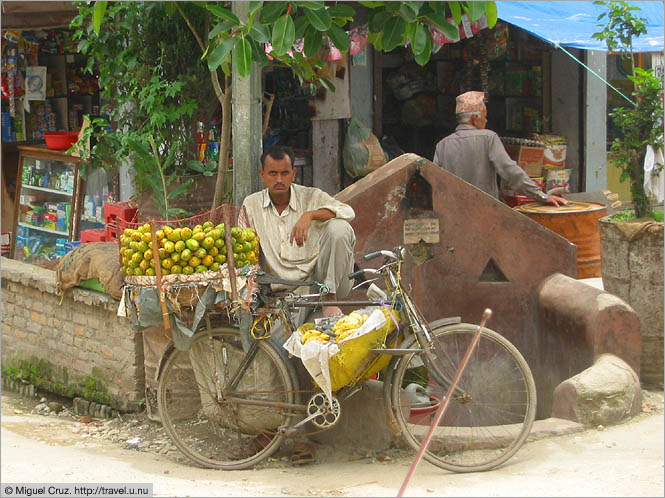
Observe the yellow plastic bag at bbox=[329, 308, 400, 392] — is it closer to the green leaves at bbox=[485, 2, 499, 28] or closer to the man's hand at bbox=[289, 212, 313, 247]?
the man's hand at bbox=[289, 212, 313, 247]

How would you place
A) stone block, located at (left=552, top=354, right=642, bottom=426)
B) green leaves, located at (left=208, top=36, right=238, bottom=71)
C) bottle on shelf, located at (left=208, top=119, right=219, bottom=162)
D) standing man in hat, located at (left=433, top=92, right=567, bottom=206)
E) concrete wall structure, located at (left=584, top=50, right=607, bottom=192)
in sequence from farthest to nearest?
concrete wall structure, located at (left=584, top=50, right=607, bottom=192) < standing man in hat, located at (left=433, top=92, right=567, bottom=206) < bottle on shelf, located at (left=208, top=119, right=219, bottom=162) < stone block, located at (left=552, top=354, right=642, bottom=426) < green leaves, located at (left=208, top=36, right=238, bottom=71)

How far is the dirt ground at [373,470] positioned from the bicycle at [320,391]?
15 centimetres

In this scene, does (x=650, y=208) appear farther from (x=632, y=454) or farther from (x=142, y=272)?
(x=142, y=272)

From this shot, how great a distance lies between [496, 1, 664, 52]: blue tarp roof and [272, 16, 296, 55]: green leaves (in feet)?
14.7

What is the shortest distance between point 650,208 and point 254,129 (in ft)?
10.2

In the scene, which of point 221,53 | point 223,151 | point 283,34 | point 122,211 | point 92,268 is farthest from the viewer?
point 122,211

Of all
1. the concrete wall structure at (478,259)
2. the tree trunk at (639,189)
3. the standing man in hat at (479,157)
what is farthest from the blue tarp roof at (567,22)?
the concrete wall structure at (478,259)

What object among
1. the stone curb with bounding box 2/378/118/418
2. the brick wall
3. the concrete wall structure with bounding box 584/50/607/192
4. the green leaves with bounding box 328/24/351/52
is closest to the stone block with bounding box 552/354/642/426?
the green leaves with bounding box 328/24/351/52

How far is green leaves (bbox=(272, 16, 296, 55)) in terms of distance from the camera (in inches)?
186

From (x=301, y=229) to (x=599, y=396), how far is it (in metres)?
1.95

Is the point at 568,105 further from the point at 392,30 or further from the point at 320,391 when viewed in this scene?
the point at 320,391

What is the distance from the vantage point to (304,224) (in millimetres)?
5391

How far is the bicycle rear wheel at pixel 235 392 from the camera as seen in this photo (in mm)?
5344

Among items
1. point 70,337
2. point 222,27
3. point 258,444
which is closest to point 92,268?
point 70,337
